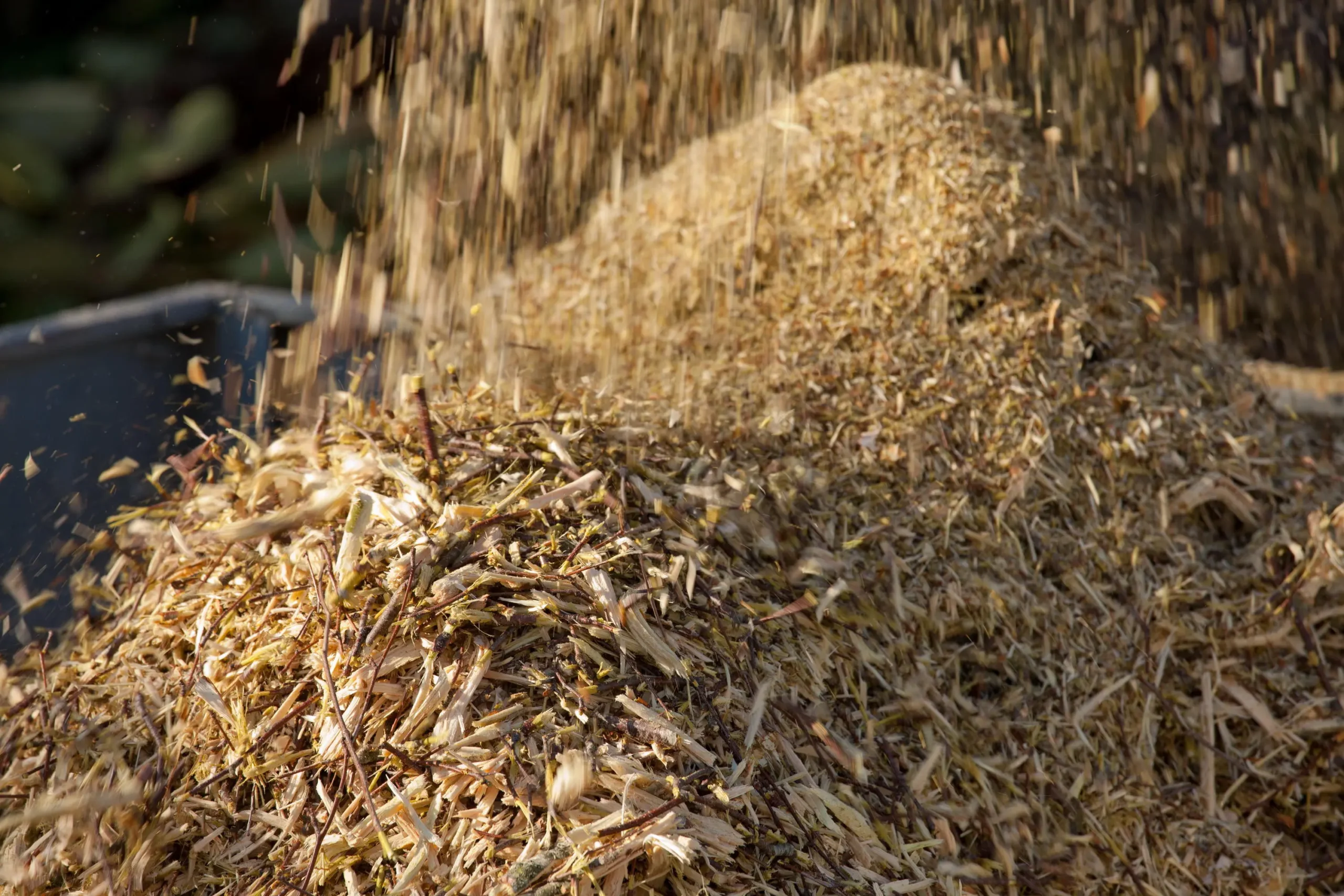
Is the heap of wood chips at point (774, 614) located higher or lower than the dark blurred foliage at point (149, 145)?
lower

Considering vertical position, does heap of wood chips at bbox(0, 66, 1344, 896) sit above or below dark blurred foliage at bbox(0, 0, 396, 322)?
below

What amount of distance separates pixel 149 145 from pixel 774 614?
2.76 m

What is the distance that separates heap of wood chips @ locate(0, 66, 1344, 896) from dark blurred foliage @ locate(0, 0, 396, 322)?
4.78 feet

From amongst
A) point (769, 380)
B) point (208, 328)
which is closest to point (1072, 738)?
point (769, 380)

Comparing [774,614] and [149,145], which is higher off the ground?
[149,145]

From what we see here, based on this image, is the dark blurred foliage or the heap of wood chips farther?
the dark blurred foliage

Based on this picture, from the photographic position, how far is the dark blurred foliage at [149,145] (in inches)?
114

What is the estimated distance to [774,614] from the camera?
1.35 m

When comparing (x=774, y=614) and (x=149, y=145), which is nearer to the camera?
(x=774, y=614)

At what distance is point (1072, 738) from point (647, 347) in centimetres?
115

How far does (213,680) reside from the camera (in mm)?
1252

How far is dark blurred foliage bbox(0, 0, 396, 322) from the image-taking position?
9.49 feet

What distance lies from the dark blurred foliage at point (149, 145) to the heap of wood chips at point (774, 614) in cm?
146

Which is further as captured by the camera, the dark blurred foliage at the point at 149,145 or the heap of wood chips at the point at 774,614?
the dark blurred foliage at the point at 149,145
